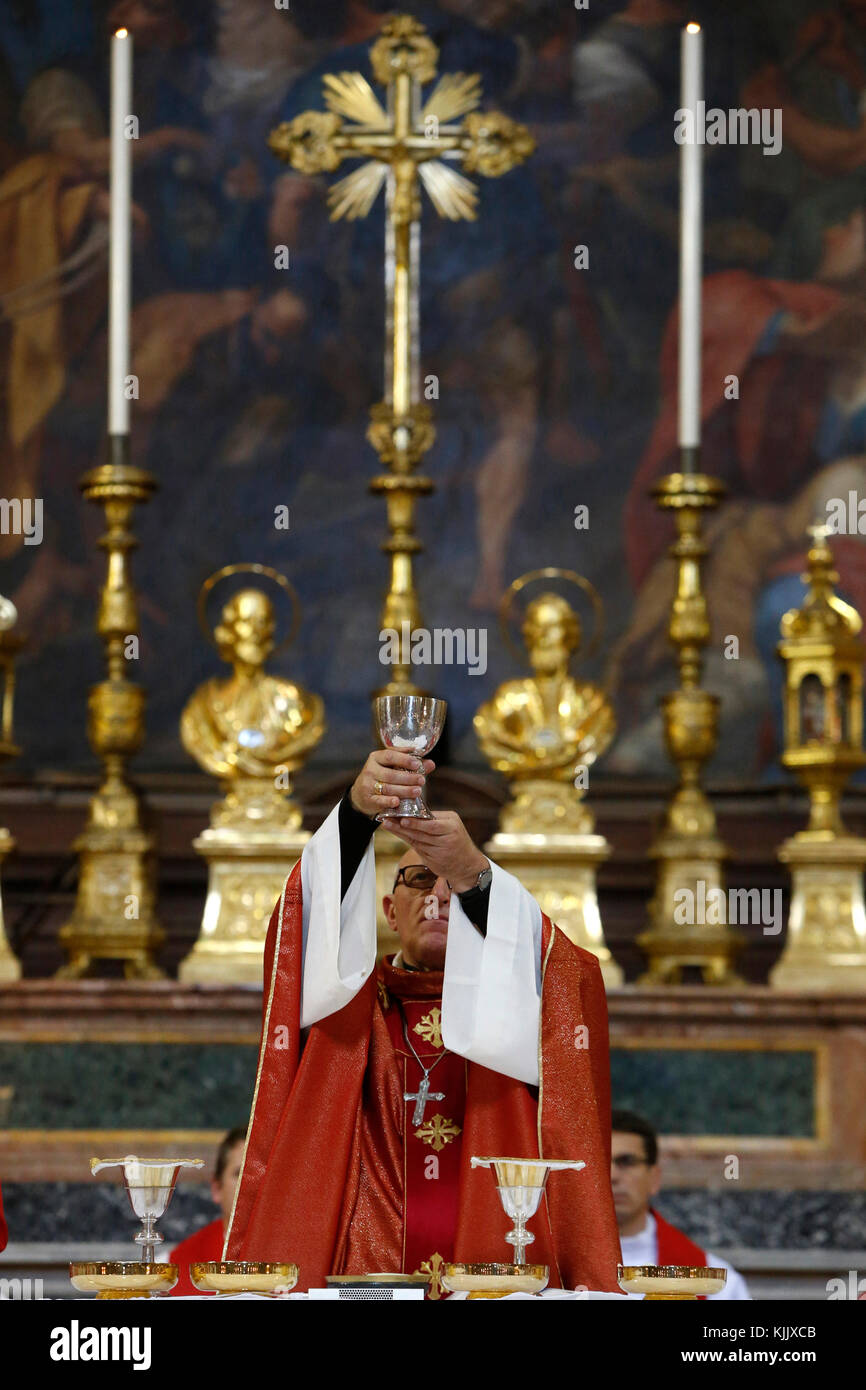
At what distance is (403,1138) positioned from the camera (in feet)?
14.7

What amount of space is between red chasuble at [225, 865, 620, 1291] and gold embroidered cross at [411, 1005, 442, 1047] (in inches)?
0.4

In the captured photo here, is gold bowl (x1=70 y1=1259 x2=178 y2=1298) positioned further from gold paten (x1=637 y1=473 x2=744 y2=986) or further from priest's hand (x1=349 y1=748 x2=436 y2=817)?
gold paten (x1=637 y1=473 x2=744 y2=986)

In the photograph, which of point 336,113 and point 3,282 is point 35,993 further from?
point 3,282

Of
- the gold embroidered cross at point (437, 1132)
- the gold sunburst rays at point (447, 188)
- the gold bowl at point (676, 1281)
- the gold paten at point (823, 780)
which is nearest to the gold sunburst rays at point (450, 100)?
the gold sunburst rays at point (447, 188)

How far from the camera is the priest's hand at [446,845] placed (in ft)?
13.2

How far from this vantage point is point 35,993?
6305 mm

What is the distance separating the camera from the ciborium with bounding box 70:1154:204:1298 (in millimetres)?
3504

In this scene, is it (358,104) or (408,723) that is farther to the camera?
(358,104)

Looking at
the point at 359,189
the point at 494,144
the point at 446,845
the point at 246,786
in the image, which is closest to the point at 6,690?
the point at 246,786

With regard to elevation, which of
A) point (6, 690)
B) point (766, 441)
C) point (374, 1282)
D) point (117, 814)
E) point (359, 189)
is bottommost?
point (374, 1282)

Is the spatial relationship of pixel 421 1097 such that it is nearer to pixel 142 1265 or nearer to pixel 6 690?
pixel 142 1265

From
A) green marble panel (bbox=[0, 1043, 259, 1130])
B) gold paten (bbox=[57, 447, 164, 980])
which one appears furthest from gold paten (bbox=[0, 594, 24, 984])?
green marble panel (bbox=[0, 1043, 259, 1130])

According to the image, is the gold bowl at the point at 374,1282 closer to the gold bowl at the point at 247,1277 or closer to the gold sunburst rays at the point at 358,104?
the gold bowl at the point at 247,1277

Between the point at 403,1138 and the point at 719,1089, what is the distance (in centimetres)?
197
